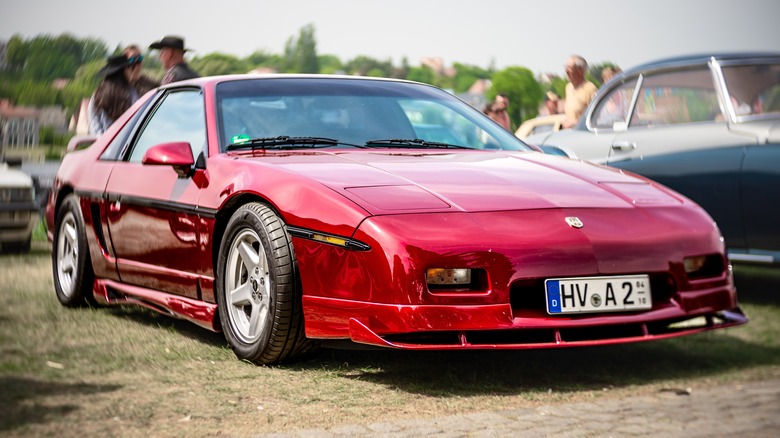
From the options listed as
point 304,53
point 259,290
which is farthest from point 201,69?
point 259,290

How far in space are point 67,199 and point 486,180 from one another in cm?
312

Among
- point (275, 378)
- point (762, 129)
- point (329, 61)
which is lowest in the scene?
point (275, 378)

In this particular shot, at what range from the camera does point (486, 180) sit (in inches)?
190

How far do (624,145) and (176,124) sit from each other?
3471 mm

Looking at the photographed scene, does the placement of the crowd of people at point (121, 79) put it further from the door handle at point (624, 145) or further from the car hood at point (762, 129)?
the car hood at point (762, 129)

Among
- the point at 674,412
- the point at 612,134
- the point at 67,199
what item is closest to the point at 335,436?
the point at 674,412

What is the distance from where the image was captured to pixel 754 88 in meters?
7.44

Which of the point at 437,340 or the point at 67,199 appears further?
the point at 67,199

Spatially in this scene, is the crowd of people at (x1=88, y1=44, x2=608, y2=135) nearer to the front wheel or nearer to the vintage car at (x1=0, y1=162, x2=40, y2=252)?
the vintage car at (x1=0, y1=162, x2=40, y2=252)

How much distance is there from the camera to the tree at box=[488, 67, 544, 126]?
157 metres

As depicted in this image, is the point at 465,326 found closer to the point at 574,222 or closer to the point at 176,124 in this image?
the point at 574,222

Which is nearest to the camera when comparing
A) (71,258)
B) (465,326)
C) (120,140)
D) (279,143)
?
(465,326)

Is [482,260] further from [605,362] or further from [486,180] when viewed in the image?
[605,362]

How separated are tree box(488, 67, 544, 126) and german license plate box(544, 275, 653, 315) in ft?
497
